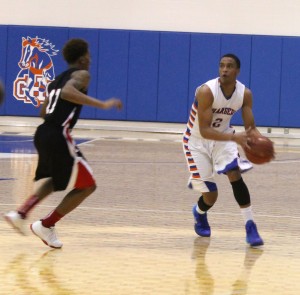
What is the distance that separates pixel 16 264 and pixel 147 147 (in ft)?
37.8

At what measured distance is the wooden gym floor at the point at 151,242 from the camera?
5570mm

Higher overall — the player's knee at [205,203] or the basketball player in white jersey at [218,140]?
the basketball player in white jersey at [218,140]

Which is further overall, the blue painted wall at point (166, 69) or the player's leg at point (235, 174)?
the blue painted wall at point (166, 69)

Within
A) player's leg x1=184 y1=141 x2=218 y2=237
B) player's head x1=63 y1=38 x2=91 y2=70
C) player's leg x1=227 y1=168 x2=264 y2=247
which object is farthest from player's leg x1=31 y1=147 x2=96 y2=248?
player's leg x1=227 y1=168 x2=264 y2=247

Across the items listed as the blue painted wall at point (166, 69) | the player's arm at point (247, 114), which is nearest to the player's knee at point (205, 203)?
the player's arm at point (247, 114)

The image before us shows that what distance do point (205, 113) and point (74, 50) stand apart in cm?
117

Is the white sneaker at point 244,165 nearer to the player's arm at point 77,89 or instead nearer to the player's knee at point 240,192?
the player's knee at point 240,192

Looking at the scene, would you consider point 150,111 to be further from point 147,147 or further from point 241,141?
point 241,141

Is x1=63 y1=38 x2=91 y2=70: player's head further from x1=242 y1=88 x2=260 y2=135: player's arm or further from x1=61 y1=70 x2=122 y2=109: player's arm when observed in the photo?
x1=242 y1=88 x2=260 y2=135: player's arm

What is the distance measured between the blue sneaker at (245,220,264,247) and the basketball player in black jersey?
1338 mm

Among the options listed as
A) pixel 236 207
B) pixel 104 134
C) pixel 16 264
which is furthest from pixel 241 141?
pixel 104 134

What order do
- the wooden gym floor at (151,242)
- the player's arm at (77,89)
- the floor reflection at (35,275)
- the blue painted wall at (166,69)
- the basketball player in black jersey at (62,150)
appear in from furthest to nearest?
the blue painted wall at (166,69)
the basketball player in black jersey at (62,150)
the player's arm at (77,89)
the wooden gym floor at (151,242)
the floor reflection at (35,275)

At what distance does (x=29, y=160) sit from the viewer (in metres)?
14.2

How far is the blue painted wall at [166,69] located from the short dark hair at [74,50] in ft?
46.3
